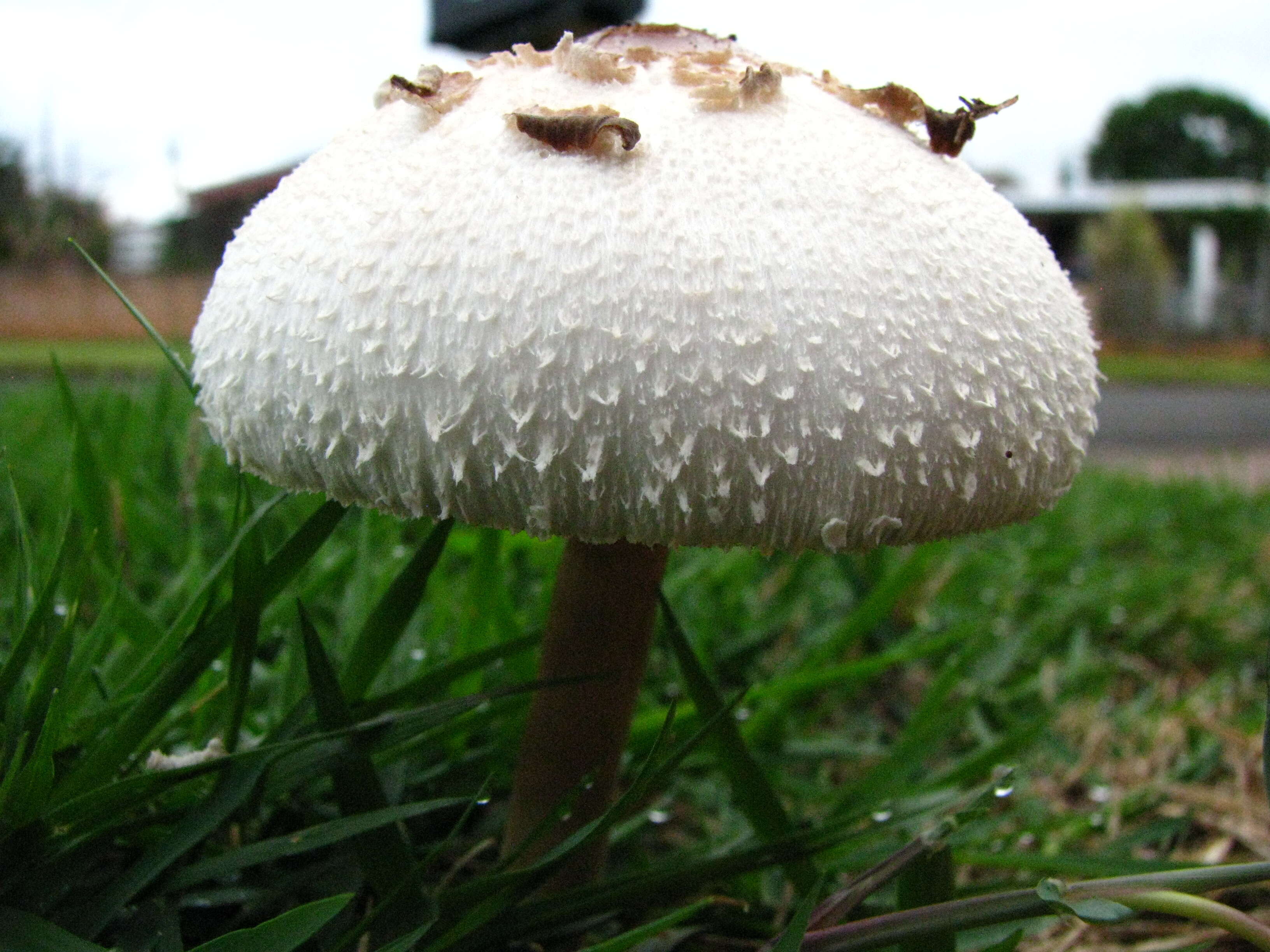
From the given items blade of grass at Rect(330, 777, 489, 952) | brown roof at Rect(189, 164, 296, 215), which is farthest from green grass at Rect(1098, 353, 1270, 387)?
brown roof at Rect(189, 164, 296, 215)

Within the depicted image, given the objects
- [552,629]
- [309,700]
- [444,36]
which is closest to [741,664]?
[552,629]

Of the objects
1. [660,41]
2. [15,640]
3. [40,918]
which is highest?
[660,41]

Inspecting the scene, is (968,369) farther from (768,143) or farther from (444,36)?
(444,36)

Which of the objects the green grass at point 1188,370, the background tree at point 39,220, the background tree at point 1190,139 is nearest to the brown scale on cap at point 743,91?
the green grass at point 1188,370

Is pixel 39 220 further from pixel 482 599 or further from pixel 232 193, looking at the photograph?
pixel 482 599

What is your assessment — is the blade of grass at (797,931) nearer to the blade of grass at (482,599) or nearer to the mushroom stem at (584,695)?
the mushroom stem at (584,695)

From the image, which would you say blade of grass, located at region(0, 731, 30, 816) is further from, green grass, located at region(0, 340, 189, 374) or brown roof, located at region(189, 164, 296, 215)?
brown roof, located at region(189, 164, 296, 215)
